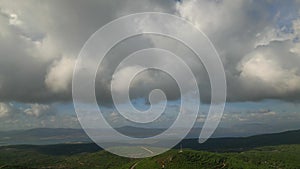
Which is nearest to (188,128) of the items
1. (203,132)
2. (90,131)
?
(203,132)

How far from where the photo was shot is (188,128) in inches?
795

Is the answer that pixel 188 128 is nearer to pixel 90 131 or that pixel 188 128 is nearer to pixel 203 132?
pixel 203 132

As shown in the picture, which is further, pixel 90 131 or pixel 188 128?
pixel 188 128

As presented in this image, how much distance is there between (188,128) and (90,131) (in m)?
6.05

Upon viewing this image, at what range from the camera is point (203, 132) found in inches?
813

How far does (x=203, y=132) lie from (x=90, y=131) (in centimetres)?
716

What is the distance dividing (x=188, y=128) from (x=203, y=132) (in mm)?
1147

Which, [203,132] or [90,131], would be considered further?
[203,132]

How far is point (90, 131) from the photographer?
1823 centimetres
